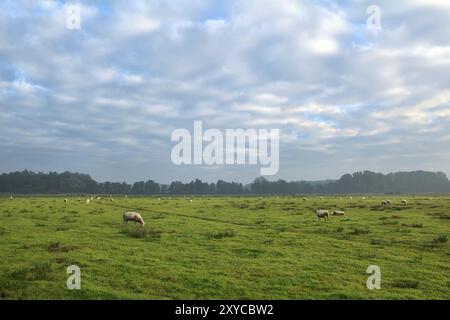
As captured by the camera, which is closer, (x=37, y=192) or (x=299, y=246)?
(x=299, y=246)

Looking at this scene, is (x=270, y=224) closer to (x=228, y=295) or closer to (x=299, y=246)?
(x=299, y=246)

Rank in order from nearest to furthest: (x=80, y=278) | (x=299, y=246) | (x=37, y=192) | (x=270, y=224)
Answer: (x=80, y=278), (x=299, y=246), (x=270, y=224), (x=37, y=192)

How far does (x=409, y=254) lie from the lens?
19828mm

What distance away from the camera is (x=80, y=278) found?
1420cm
